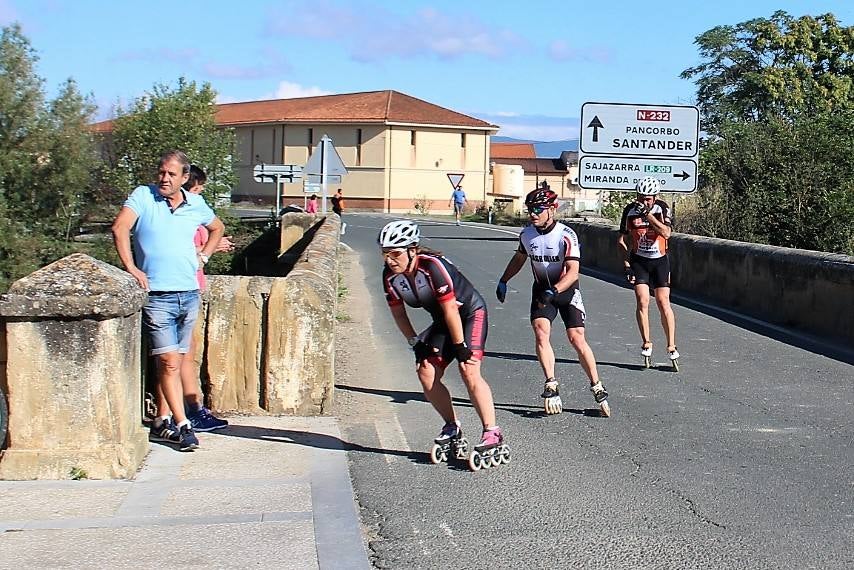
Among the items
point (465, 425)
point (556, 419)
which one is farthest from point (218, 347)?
point (556, 419)

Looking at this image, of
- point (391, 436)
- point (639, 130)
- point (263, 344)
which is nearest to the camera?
point (391, 436)

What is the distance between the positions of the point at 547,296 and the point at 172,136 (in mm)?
25988

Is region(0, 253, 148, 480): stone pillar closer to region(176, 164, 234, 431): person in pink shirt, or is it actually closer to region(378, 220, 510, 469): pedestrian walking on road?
region(176, 164, 234, 431): person in pink shirt

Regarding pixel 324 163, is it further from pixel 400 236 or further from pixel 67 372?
pixel 67 372

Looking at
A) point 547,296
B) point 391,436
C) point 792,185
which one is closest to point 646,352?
point 547,296

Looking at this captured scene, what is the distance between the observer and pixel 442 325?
6.80 meters

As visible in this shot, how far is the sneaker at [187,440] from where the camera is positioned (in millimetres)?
7007

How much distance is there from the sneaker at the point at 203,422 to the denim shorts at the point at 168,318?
594 millimetres

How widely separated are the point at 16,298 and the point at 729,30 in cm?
6408

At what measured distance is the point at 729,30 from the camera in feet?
214

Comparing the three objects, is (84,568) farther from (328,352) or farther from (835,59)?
(835,59)

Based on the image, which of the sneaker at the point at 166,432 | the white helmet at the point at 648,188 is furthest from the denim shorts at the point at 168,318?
the white helmet at the point at 648,188

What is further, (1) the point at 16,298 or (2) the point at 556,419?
(2) the point at 556,419

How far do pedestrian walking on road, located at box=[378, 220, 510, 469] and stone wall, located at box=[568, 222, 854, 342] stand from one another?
7005 millimetres
